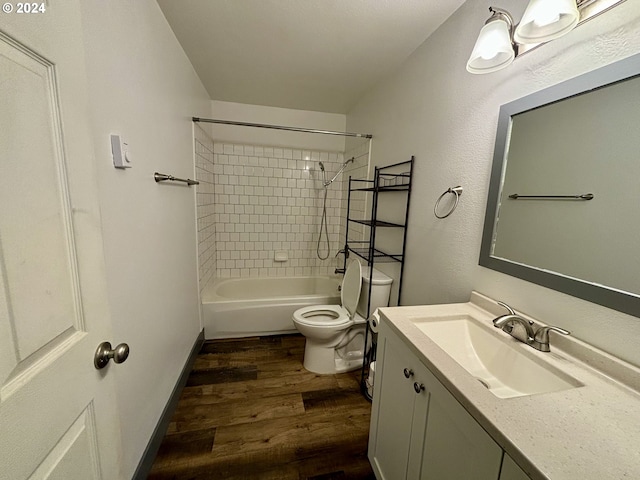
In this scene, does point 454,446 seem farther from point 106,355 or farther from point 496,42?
point 496,42

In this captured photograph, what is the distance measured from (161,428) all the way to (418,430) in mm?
1426

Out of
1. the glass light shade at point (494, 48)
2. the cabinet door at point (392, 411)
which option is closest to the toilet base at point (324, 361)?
the cabinet door at point (392, 411)

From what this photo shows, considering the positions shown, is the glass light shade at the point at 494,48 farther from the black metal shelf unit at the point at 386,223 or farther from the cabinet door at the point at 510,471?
the cabinet door at the point at 510,471

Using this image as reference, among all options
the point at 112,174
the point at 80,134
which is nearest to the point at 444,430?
the point at 80,134

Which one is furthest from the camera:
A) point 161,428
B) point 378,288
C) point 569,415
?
point 378,288

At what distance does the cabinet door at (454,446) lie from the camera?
0.61 m

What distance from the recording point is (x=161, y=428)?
1442 millimetres

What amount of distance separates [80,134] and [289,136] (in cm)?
262

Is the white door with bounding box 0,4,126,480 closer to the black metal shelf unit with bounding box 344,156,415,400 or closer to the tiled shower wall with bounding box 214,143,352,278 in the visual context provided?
the black metal shelf unit with bounding box 344,156,415,400

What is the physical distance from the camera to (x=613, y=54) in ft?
2.55

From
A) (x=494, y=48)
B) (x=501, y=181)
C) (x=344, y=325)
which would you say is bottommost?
(x=344, y=325)

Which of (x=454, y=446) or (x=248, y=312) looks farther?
(x=248, y=312)

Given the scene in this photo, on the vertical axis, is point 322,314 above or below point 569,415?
below

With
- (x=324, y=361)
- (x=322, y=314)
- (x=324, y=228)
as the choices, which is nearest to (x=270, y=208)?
(x=324, y=228)
